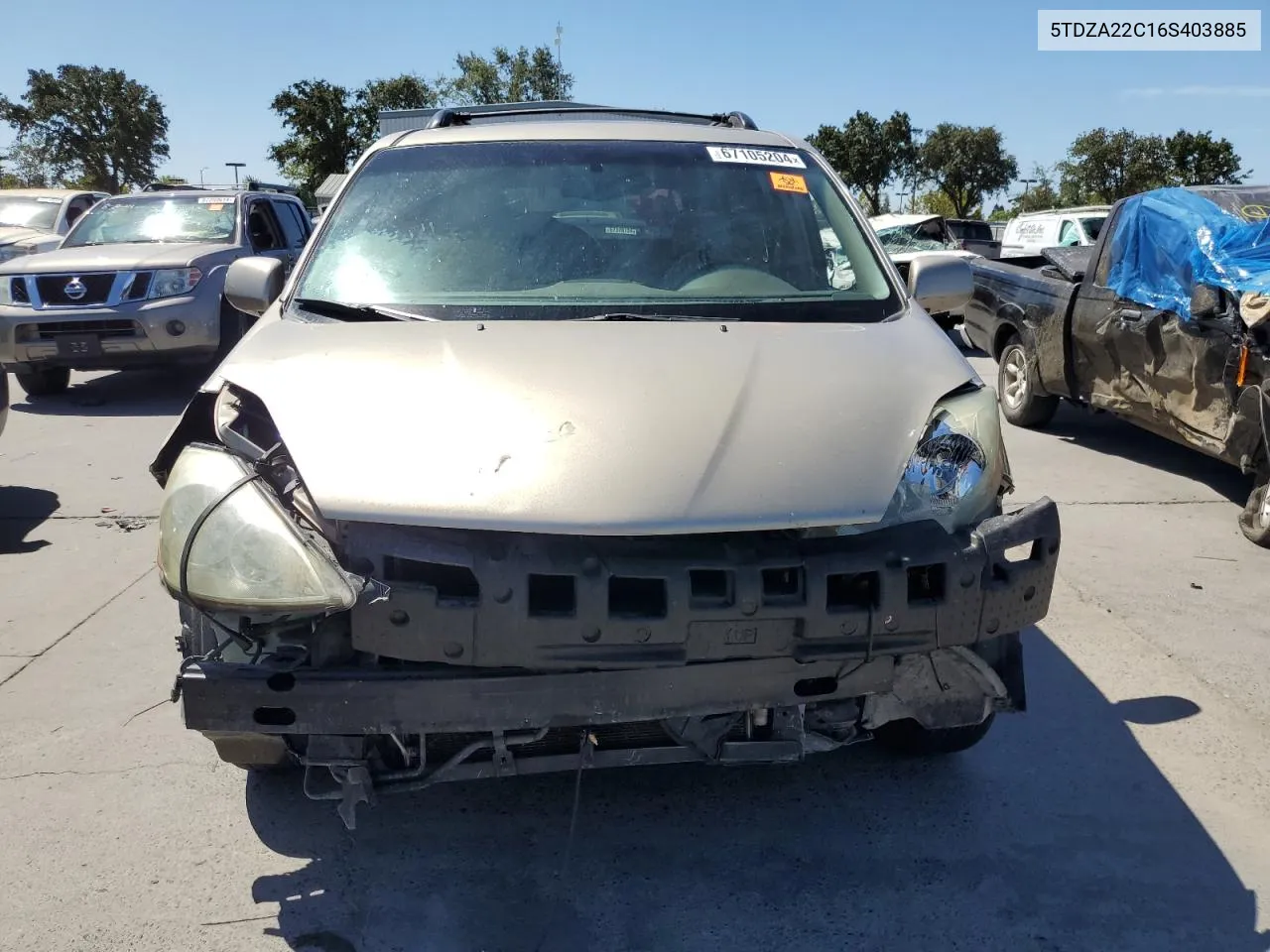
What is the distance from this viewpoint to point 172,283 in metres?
9.27

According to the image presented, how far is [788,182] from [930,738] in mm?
2054

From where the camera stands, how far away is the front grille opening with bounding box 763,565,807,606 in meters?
2.36

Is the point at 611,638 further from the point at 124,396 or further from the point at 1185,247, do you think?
the point at 124,396

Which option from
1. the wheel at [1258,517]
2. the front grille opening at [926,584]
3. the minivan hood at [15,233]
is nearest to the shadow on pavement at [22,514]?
the front grille opening at [926,584]

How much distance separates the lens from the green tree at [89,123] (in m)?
45.9

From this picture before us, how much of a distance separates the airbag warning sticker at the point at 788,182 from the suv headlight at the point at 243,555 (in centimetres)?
230

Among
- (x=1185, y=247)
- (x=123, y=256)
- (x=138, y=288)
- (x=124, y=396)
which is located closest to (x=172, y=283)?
(x=138, y=288)

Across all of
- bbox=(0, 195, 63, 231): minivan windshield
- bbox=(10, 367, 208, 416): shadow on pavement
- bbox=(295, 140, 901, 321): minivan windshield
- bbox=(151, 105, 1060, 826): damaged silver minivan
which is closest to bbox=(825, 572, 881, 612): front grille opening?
bbox=(151, 105, 1060, 826): damaged silver minivan

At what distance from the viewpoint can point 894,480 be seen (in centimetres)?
250

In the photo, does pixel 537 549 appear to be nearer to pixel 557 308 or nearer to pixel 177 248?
pixel 557 308

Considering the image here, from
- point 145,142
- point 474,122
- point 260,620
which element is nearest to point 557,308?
point 260,620

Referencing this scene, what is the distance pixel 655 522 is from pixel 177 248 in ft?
A: 28.8

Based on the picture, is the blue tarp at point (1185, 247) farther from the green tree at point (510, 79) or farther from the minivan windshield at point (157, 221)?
the green tree at point (510, 79)

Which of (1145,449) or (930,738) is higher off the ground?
(1145,449)
